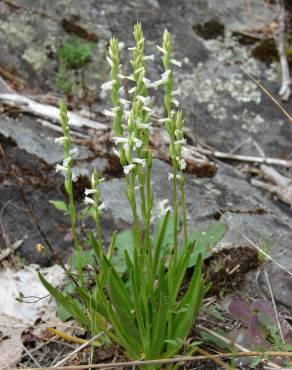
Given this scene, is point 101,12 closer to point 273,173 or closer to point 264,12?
point 264,12

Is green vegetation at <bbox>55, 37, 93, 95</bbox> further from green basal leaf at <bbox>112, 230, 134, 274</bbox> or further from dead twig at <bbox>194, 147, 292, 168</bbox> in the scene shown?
green basal leaf at <bbox>112, 230, 134, 274</bbox>

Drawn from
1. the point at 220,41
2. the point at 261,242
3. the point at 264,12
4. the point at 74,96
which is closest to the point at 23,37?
the point at 74,96

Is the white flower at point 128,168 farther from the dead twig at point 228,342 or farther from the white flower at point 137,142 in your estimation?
the dead twig at point 228,342

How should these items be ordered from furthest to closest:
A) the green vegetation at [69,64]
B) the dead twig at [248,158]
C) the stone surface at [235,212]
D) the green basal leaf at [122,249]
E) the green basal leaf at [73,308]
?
the green vegetation at [69,64], the dead twig at [248,158], the stone surface at [235,212], the green basal leaf at [122,249], the green basal leaf at [73,308]

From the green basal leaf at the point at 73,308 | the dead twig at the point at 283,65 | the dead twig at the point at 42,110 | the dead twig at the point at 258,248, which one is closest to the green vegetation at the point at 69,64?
the dead twig at the point at 42,110

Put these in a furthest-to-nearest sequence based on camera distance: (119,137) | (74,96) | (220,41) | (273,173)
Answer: (220,41), (74,96), (273,173), (119,137)

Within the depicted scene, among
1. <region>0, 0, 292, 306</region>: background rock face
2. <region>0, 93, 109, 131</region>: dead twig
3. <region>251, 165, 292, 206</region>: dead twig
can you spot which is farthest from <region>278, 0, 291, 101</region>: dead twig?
<region>0, 93, 109, 131</region>: dead twig

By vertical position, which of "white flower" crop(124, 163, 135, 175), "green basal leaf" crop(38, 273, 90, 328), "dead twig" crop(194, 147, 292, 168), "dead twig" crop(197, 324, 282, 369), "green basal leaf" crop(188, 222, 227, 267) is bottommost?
"dead twig" crop(194, 147, 292, 168)

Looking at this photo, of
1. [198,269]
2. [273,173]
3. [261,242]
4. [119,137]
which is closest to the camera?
[119,137]
